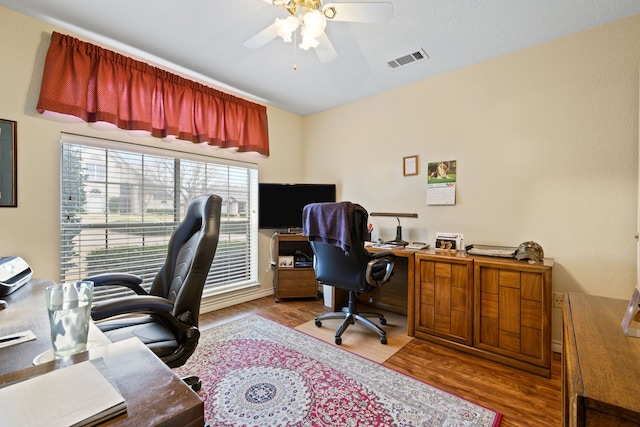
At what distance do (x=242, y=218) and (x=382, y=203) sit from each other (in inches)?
66.1

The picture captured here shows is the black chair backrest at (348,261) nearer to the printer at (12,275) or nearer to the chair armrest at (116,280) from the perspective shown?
the chair armrest at (116,280)

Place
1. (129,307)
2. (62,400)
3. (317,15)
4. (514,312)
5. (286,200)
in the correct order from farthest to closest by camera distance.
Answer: (286,200)
(514,312)
(317,15)
(129,307)
(62,400)

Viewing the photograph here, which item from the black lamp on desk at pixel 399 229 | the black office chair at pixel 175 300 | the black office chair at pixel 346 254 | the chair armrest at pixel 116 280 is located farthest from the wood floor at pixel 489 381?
the chair armrest at pixel 116 280

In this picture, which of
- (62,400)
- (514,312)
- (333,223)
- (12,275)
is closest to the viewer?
(62,400)

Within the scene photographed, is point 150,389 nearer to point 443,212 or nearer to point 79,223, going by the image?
point 79,223

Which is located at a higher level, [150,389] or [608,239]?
[608,239]

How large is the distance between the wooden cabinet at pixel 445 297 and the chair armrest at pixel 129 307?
6.40ft

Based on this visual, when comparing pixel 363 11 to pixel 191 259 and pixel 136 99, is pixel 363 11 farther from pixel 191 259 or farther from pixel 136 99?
pixel 136 99

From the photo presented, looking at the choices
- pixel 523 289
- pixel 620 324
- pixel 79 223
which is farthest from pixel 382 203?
pixel 79 223

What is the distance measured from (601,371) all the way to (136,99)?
3.11 m

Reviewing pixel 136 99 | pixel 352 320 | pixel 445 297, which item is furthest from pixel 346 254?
pixel 136 99

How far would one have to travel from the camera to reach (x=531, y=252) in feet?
6.63

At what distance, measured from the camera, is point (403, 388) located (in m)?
1.73

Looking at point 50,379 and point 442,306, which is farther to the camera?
point 442,306
